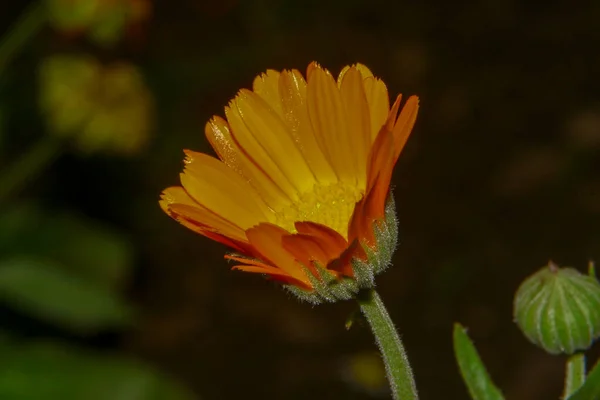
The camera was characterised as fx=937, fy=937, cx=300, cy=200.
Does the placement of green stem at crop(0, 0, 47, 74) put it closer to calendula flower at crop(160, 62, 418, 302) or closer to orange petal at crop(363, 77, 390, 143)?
calendula flower at crop(160, 62, 418, 302)

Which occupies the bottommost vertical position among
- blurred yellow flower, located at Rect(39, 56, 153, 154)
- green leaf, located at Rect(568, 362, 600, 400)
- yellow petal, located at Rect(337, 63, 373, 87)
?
green leaf, located at Rect(568, 362, 600, 400)

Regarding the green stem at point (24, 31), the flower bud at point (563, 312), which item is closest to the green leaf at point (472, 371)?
the flower bud at point (563, 312)

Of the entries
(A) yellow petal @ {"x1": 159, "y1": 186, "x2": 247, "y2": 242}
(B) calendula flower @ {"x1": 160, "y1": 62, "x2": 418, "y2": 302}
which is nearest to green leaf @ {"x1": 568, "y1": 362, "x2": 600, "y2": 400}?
(B) calendula flower @ {"x1": 160, "y1": 62, "x2": 418, "y2": 302}

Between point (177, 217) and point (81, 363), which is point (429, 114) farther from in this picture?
point (177, 217)

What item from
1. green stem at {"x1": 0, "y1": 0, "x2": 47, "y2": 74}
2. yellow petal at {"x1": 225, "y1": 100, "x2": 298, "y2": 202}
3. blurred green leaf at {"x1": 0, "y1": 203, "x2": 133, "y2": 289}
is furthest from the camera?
blurred green leaf at {"x1": 0, "y1": 203, "x2": 133, "y2": 289}

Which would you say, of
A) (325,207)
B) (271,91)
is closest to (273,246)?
(271,91)

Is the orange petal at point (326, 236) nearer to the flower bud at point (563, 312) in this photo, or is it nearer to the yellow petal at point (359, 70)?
the yellow petal at point (359, 70)

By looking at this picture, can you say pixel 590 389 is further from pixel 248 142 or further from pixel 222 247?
pixel 222 247
